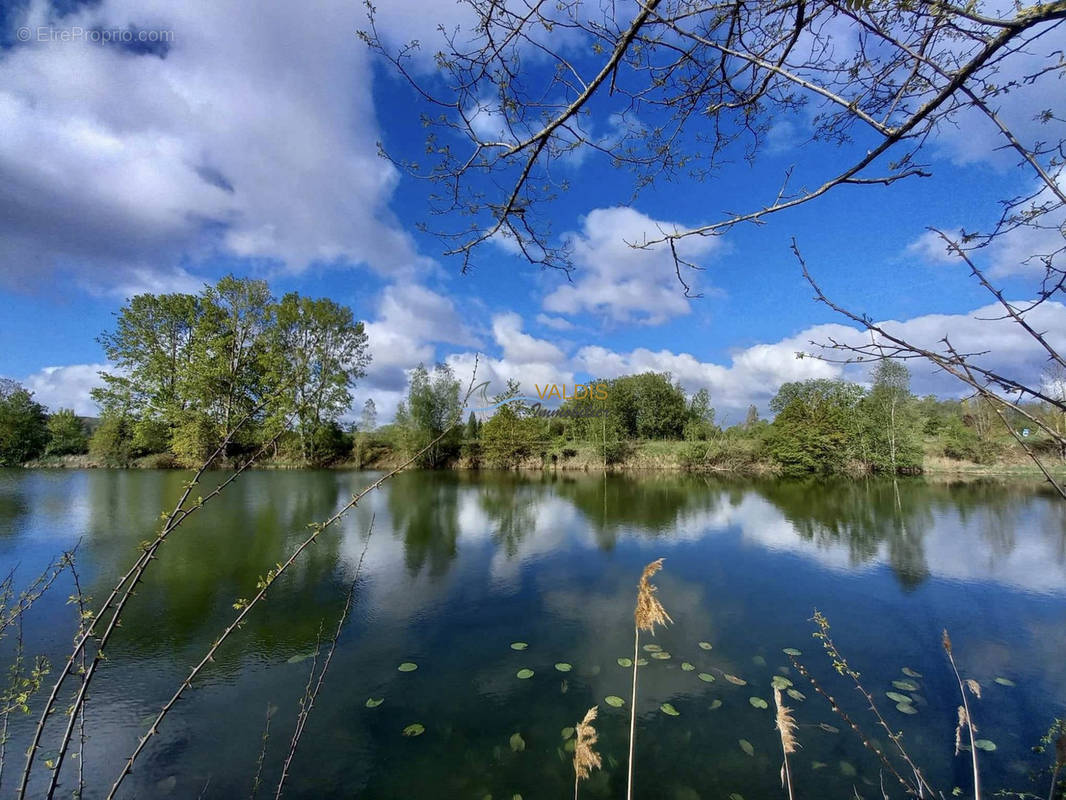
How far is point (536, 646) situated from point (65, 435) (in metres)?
36.6

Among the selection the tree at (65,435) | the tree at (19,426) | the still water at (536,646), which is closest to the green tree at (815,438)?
the still water at (536,646)

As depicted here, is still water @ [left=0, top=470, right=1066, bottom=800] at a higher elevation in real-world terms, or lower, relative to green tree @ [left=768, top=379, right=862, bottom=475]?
lower

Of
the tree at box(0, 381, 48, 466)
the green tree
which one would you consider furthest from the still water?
the tree at box(0, 381, 48, 466)

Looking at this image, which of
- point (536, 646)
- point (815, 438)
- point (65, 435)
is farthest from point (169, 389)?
point (815, 438)

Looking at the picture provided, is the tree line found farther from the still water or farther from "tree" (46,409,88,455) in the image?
the still water

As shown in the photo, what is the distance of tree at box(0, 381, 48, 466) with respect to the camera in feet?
86.8

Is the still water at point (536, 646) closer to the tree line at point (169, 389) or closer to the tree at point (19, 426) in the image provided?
the tree line at point (169, 389)

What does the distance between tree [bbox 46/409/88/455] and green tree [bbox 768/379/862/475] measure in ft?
143

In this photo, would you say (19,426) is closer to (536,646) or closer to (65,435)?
(65,435)

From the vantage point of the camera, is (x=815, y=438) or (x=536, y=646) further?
(x=815, y=438)

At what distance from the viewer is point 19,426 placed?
27125 millimetres

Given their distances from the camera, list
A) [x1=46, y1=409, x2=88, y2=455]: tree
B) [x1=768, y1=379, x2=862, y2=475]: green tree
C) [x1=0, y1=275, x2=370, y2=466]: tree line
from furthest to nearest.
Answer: [x1=768, y1=379, x2=862, y2=475]: green tree
[x1=46, y1=409, x2=88, y2=455]: tree
[x1=0, y1=275, x2=370, y2=466]: tree line

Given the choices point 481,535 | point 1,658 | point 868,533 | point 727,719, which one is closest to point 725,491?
point 868,533

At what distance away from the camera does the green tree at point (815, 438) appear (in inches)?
1122
